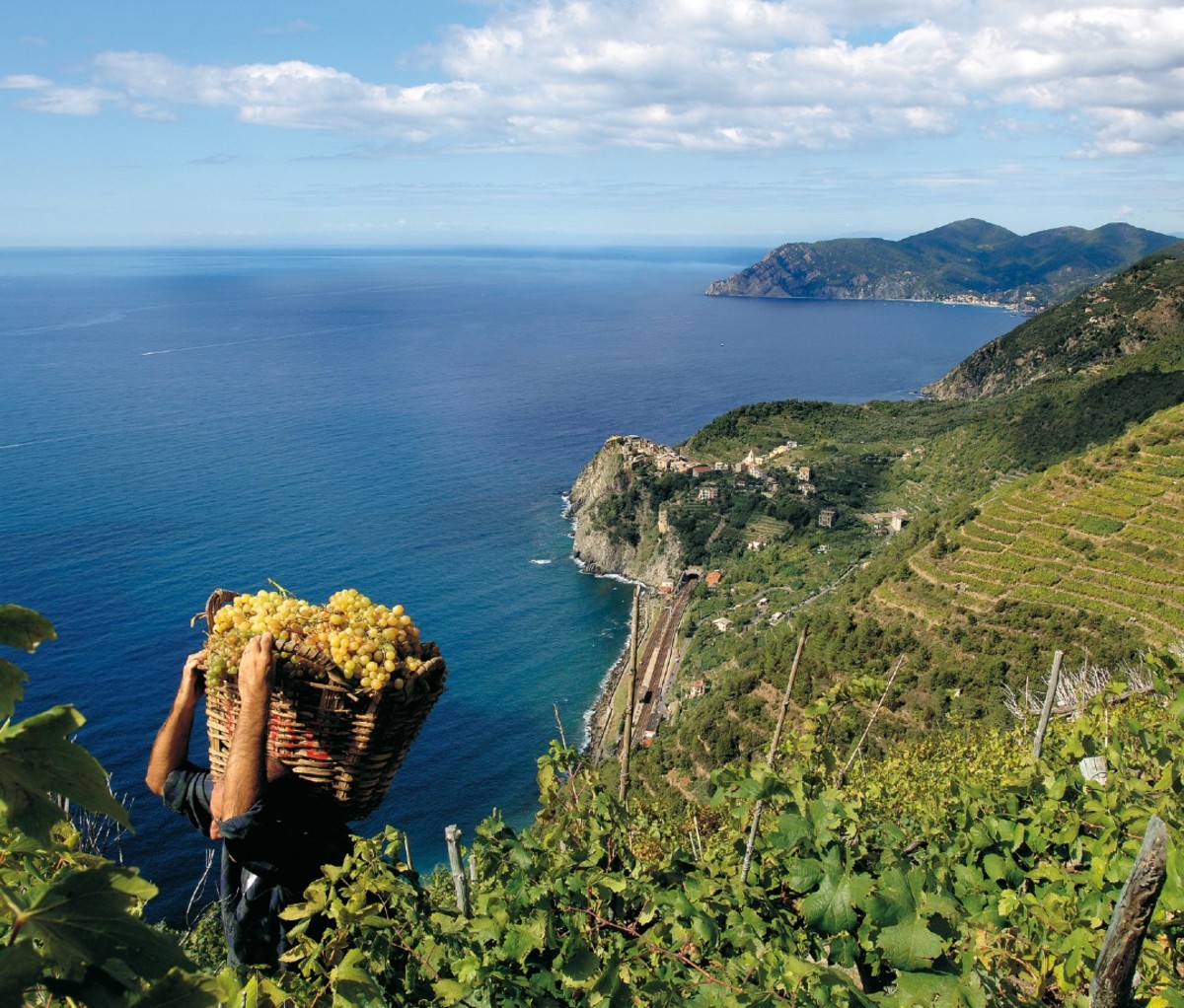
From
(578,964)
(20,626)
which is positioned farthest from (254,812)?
(20,626)

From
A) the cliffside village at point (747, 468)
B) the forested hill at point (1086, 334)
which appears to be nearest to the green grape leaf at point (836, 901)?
the cliffside village at point (747, 468)

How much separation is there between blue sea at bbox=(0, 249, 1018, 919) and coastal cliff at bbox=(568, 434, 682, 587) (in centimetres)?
164

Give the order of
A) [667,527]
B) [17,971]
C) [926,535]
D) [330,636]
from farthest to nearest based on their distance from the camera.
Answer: [667,527] → [926,535] → [330,636] → [17,971]

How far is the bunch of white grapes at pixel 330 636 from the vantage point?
2.49 m

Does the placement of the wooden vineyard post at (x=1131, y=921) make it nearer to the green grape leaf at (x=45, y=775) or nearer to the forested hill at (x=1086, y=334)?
the green grape leaf at (x=45, y=775)

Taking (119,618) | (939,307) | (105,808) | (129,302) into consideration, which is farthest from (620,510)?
(939,307)

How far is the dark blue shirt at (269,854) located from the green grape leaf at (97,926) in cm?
171

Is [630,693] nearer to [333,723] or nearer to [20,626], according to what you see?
[333,723]

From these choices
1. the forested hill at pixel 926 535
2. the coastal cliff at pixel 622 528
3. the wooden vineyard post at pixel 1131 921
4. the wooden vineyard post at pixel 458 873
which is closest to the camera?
the wooden vineyard post at pixel 1131 921

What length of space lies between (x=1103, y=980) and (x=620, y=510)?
165 feet

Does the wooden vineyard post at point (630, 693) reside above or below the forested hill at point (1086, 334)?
below

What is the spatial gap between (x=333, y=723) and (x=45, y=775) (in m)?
1.65

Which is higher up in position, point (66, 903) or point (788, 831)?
point (66, 903)

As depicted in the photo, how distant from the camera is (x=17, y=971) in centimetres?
88
